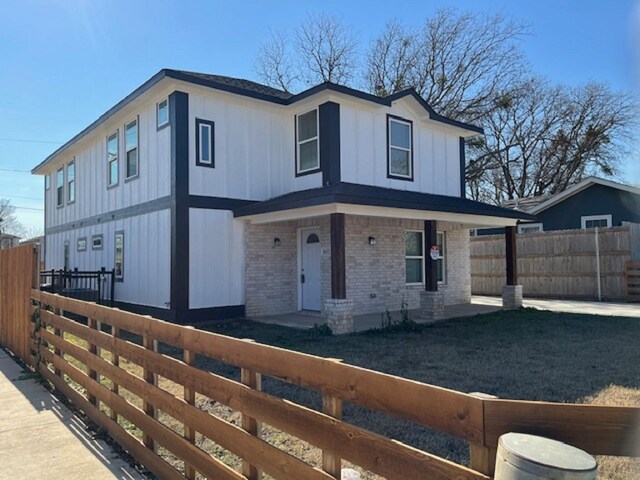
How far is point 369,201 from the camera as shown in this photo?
1007 centimetres

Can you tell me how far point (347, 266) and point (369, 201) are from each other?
103 inches

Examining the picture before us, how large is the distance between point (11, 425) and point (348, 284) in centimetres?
838

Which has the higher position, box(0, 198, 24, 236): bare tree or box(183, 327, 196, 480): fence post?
box(0, 198, 24, 236): bare tree

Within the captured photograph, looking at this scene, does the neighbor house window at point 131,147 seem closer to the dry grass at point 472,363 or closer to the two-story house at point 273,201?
the two-story house at point 273,201

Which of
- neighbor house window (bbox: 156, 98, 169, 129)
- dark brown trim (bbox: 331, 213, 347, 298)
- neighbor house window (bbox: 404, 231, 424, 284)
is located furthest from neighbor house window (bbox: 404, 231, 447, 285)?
neighbor house window (bbox: 156, 98, 169, 129)

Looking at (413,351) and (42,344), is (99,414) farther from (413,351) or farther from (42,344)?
(413,351)

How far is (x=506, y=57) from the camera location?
26609mm

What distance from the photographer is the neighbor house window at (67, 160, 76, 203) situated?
18.3 m

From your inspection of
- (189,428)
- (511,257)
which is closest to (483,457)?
(189,428)

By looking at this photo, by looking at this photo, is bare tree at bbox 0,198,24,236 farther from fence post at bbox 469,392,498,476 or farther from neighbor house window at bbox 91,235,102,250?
fence post at bbox 469,392,498,476

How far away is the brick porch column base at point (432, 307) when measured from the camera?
11.7 m

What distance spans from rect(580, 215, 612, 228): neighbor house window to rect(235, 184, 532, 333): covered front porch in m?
6.76

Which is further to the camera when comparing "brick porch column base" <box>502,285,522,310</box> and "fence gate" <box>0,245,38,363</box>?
"brick porch column base" <box>502,285,522,310</box>

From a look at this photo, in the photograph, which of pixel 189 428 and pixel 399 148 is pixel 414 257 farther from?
pixel 189 428
